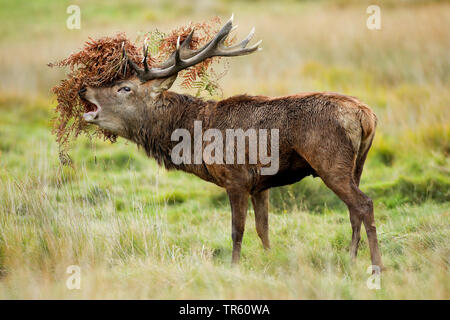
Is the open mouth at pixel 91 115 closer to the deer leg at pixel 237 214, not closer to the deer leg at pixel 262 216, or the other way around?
the deer leg at pixel 237 214

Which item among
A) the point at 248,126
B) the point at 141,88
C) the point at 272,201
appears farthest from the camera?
the point at 272,201

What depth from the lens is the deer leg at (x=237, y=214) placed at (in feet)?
21.5

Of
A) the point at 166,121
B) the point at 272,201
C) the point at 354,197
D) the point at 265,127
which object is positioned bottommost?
the point at 272,201

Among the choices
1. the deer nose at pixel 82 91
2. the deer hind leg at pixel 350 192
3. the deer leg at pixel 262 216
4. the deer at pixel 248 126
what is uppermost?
the deer nose at pixel 82 91

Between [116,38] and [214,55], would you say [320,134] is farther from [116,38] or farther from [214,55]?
[116,38]

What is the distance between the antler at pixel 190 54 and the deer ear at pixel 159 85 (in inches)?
3.3

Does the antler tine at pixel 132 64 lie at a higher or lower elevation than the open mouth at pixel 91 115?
higher

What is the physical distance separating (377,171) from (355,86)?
172 inches

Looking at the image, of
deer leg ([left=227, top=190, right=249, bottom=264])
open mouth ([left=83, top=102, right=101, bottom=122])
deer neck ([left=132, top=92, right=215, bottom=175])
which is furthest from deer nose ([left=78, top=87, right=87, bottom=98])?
deer leg ([left=227, top=190, right=249, bottom=264])

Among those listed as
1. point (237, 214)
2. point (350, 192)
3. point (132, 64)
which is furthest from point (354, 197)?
point (132, 64)

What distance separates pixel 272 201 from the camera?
9094 millimetres

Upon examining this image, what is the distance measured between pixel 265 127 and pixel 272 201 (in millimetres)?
2857

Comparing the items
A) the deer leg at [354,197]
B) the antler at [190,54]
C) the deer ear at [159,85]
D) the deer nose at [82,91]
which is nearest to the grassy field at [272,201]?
the deer leg at [354,197]

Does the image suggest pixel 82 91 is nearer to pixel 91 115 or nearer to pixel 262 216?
pixel 91 115
